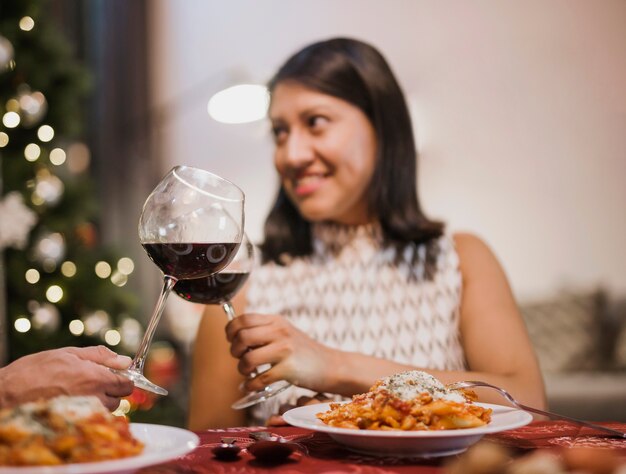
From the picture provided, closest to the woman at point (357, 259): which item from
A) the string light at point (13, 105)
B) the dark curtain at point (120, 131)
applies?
the string light at point (13, 105)

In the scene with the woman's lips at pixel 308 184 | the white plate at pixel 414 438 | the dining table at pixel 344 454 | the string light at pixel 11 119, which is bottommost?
the dining table at pixel 344 454

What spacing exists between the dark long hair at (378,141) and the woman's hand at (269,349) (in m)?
0.68

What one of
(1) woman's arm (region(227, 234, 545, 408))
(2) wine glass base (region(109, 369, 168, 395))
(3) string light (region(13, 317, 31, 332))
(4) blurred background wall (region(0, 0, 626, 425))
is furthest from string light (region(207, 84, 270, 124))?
(2) wine glass base (region(109, 369, 168, 395))

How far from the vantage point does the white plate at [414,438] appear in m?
0.78

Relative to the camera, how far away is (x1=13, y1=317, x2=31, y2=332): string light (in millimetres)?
3197

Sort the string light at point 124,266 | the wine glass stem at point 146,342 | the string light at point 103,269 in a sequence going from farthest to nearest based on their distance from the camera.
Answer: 1. the string light at point 124,266
2. the string light at point 103,269
3. the wine glass stem at point 146,342

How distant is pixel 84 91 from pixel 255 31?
106 inches

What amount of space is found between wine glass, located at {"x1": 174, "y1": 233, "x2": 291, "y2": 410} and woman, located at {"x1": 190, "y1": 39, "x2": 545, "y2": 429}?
0.41 metres

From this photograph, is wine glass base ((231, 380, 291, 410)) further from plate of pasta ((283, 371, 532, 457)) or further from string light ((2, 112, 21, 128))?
string light ((2, 112, 21, 128))

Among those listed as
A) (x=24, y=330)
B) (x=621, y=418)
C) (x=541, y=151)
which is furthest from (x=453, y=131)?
(x=24, y=330)

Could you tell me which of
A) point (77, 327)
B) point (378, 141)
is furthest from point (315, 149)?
point (77, 327)

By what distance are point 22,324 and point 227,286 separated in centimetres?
223

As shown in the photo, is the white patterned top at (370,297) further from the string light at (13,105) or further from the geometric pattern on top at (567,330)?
the geometric pattern on top at (567,330)

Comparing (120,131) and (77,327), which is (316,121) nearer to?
(77,327)
